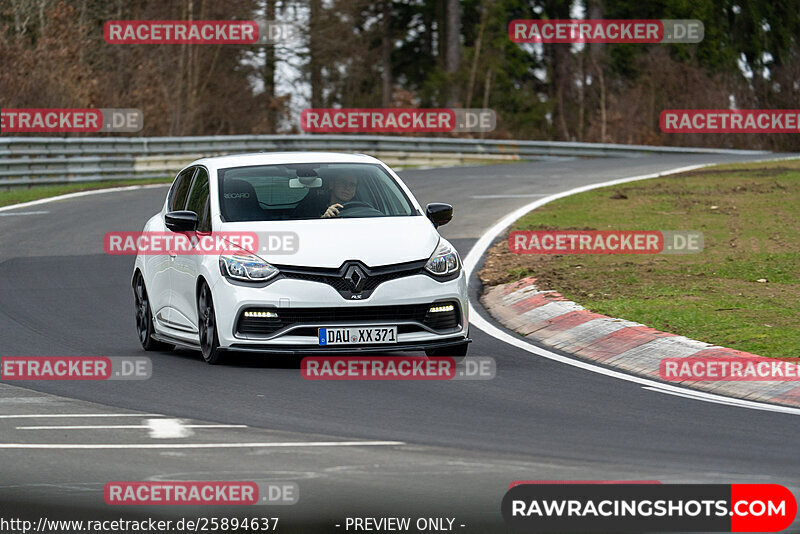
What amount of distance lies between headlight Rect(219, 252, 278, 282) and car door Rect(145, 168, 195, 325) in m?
1.28

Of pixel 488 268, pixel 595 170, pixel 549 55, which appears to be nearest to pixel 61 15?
pixel 595 170

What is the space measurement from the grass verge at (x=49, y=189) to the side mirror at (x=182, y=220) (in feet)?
48.8

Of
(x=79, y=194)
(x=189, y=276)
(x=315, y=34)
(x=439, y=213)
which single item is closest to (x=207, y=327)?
(x=189, y=276)

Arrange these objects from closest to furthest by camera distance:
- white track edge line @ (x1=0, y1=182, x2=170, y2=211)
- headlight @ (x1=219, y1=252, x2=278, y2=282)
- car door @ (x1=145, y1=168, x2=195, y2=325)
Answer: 1. headlight @ (x1=219, y1=252, x2=278, y2=282)
2. car door @ (x1=145, y1=168, x2=195, y2=325)
3. white track edge line @ (x1=0, y1=182, x2=170, y2=211)

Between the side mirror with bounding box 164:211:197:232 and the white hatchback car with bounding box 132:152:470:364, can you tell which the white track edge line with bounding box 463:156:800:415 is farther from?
the side mirror with bounding box 164:211:197:232

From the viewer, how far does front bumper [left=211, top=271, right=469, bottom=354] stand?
35.7ft

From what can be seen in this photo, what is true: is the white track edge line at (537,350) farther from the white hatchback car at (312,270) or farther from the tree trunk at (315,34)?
the tree trunk at (315,34)

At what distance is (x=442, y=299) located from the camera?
11.2 m

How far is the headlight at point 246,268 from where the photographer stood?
1099 cm

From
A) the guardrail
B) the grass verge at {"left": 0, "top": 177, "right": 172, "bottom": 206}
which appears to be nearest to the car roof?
the grass verge at {"left": 0, "top": 177, "right": 172, "bottom": 206}

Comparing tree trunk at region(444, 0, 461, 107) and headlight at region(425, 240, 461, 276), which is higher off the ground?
Answer: tree trunk at region(444, 0, 461, 107)

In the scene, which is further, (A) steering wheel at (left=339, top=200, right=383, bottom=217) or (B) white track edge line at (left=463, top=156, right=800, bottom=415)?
(A) steering wheel at (left=339, top=200, right=383, bottom=217)

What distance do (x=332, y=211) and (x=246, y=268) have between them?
3.75 feet

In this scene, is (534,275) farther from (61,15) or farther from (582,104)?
(582,104)
